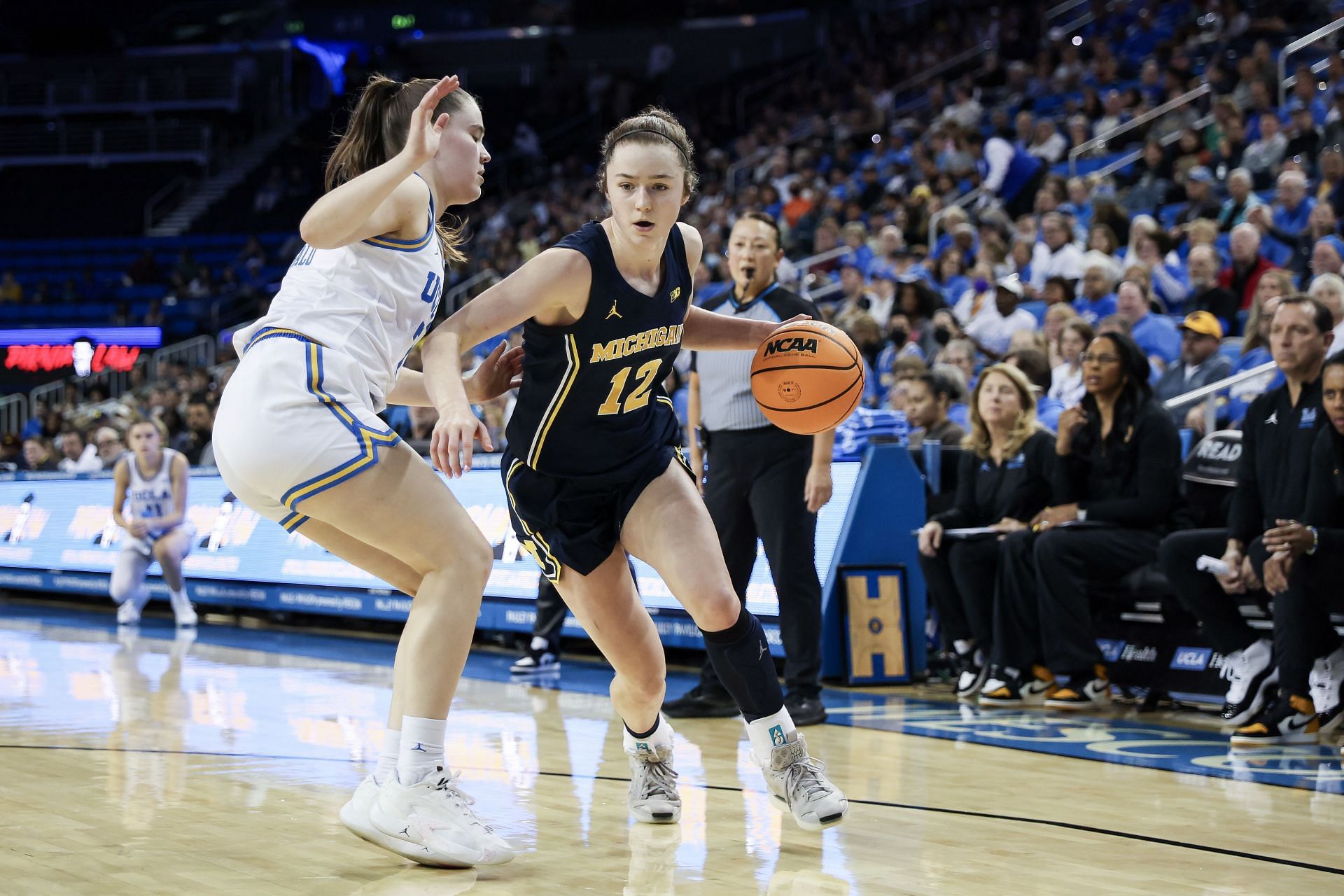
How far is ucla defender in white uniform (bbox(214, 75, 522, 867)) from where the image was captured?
3285 millimetres

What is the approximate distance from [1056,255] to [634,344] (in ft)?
27.0

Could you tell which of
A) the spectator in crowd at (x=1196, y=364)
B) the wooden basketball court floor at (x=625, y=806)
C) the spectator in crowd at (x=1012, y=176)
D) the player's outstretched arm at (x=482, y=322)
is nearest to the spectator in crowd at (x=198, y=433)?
the wooden basketball court floor at (x=625, y=806)

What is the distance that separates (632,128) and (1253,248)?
7124 mm

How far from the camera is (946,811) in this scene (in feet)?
13.6

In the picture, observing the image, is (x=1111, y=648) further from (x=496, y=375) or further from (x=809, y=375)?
(x=496, y=375)

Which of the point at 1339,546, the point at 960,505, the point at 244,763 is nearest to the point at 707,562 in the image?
the point at 244,763

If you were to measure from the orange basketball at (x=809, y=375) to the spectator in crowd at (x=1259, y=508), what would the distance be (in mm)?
2374

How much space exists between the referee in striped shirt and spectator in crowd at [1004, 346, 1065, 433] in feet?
6.44

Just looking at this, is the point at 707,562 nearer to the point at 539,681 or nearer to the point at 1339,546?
the point at 1339,546

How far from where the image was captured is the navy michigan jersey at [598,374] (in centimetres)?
378

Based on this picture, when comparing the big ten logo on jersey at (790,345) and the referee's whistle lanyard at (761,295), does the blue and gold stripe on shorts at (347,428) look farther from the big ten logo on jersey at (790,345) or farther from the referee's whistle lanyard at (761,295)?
the referee's whistle lanyard at (761,295)

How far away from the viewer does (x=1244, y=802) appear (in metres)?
4.30

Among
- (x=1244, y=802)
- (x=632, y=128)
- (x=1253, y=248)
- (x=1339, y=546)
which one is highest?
(x=1253, y=248)

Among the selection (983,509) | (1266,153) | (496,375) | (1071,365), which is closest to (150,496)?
(983,509)
